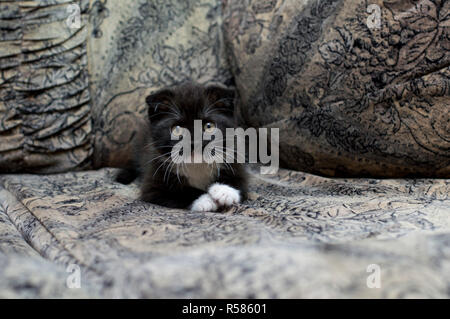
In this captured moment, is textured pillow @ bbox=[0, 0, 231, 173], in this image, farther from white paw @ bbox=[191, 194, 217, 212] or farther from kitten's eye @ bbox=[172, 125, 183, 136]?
white paw @ bbox=[191, 194, 217, 212]

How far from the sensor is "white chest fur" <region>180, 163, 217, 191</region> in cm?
127

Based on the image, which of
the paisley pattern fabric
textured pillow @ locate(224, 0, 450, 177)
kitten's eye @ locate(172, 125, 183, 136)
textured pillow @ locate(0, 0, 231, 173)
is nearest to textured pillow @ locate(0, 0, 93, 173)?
textured pillow @ locate(0, 0, 231, 173)

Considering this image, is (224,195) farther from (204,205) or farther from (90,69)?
(90,69)

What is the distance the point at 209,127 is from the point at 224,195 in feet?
0.83

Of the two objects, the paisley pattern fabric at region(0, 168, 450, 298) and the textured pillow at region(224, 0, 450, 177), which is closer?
the paisley pattern fabric at region(0, 168, 450, 298)

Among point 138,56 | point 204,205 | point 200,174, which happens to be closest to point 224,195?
point 204,205

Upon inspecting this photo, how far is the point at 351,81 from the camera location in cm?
121

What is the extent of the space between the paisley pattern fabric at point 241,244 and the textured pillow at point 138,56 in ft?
1.48

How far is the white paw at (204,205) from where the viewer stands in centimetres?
110

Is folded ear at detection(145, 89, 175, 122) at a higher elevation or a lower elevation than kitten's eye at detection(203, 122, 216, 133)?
higher

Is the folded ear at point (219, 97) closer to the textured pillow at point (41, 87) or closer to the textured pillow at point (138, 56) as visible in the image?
the textured pillow at point (138, 56)

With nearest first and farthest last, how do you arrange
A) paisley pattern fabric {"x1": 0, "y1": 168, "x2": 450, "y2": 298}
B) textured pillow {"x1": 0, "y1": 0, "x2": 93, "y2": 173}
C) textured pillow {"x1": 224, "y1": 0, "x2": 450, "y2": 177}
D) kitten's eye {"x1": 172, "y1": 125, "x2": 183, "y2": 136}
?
paisley pattern fabric {"x1": 0, "y1": 168, "x2": 450, "y2": 298} → textured pillow {"x1": 224, "y1": 0, "x2": 450, "y2": 177} → kitten's eye {"x1": 172, "y1": 125, "x2": 183, "y2": 136} → textured pillow {"x1": 0, "y1": 0, "x2": 93, "y2": 173}

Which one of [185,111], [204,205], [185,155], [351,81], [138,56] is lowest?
[204,205]

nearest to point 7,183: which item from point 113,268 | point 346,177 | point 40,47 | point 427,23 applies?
point 40,47
